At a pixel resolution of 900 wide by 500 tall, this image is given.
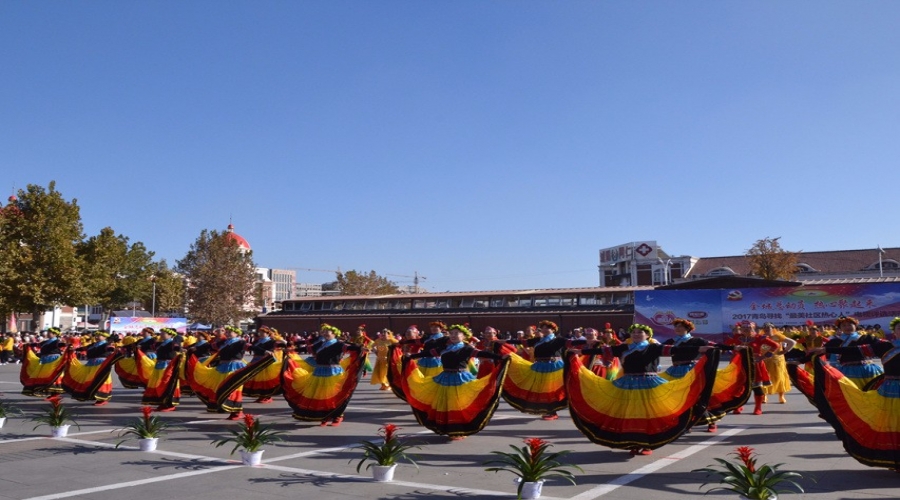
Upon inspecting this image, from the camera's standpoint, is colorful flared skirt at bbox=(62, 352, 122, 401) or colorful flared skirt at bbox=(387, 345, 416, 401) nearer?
colorful flared skirt at bbox=(387, 345, 416, 401)

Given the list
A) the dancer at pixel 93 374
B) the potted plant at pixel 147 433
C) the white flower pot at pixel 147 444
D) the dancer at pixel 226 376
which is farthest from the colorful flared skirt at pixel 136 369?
the white flower pot at pixel 147 444

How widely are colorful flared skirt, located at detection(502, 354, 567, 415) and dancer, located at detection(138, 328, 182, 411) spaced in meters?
6.49

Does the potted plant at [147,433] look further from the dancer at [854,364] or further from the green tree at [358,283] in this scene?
the green tree at [358,283]

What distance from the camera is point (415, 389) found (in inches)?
420

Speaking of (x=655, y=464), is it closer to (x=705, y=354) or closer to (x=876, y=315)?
(x=705, y=354)

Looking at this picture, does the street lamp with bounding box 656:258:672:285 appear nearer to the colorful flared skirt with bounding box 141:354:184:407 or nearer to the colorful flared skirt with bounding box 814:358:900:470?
the colorful flared skirt with bounding box 141:354:184:407

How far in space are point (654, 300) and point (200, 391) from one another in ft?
80.5

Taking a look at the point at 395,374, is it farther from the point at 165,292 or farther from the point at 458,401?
the point at 165,292

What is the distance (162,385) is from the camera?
14.1 meters

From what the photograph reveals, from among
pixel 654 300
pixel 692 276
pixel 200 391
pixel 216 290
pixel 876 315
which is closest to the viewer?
pixel 200 391

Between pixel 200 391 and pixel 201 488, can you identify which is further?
pixel 200 391

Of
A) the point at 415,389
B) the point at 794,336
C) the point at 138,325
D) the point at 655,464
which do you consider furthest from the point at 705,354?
the point at 138,325

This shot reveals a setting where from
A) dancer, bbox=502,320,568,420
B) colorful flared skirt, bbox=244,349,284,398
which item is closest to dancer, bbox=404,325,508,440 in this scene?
dancer, bbox=502,320,568,420

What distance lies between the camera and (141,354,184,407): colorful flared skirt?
14.0 m
